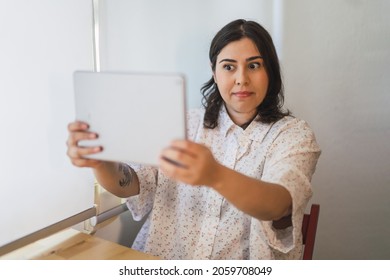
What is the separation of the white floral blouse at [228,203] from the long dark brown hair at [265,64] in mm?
22

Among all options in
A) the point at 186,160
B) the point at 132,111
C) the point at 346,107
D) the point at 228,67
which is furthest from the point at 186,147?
the point at 346,107

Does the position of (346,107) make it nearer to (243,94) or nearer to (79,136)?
(243,94)

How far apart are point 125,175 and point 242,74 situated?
1.10 ft

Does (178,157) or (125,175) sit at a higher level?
(178,157)

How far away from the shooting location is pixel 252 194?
614mm

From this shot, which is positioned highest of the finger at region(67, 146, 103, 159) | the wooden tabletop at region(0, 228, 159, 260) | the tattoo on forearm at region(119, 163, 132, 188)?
the finger at region(67, 146, 103, 159)

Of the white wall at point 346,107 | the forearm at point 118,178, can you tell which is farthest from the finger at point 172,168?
the white wall at point 346,107

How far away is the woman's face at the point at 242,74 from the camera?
2.73 feet

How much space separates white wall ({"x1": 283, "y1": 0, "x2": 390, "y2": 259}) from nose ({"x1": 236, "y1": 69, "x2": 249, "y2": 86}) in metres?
0.35

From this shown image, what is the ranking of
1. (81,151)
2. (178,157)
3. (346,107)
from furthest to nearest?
(346,107) < (81,151) < (178,157)

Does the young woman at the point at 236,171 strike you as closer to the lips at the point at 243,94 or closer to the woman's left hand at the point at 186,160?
the lips at the point at 243,94

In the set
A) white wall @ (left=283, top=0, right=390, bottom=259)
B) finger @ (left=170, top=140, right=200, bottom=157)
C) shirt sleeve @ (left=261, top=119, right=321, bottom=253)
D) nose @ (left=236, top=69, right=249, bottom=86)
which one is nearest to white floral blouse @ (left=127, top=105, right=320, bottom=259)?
shirt sleeve @ (left=261, top=119, right=321, bottom=253)

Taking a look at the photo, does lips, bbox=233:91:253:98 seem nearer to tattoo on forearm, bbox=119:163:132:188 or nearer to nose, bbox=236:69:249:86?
nose, bbox=236:69:249:86

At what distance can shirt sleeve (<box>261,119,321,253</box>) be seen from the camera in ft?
2.30
